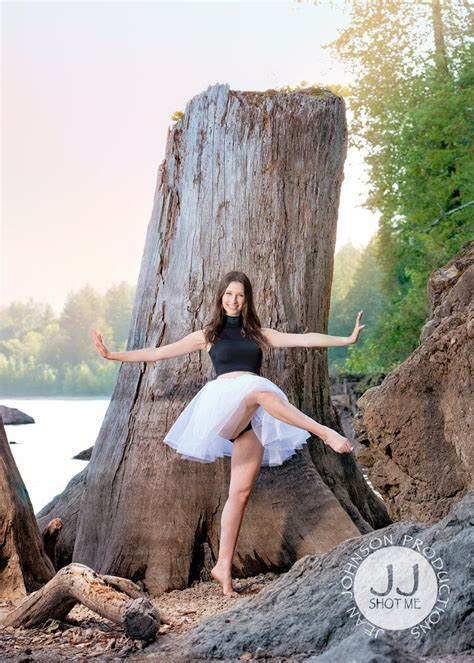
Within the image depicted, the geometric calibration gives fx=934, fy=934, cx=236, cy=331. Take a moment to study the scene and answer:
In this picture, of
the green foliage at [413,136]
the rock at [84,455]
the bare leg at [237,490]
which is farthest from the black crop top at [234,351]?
the green foliage at [413,136]

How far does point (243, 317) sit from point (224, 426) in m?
0.76

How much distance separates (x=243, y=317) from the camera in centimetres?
612

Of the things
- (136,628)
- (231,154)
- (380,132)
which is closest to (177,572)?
(136,628)

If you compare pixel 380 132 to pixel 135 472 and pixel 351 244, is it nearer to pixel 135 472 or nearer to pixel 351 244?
pixel 135 472

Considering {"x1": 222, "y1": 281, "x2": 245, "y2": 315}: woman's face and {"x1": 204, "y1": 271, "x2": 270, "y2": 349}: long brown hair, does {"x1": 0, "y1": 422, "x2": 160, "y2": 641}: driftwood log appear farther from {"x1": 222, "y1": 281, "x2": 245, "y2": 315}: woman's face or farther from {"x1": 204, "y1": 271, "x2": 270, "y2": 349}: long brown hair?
{"x1": 222, "y1": 281, "x2": 245, "y2": 315}: woman's face

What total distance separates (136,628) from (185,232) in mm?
3149

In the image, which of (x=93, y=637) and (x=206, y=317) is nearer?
(x=93, y=637)

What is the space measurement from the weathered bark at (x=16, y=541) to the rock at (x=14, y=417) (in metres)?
17.4

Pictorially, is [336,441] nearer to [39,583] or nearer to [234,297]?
[234,297]

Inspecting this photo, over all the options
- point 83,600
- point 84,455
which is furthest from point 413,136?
point 83,600

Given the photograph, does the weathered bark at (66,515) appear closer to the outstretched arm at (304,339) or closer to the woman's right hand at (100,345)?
the woman's right hand at (100,345)

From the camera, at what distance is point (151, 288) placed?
6934mm

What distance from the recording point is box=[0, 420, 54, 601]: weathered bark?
20.6 feet
